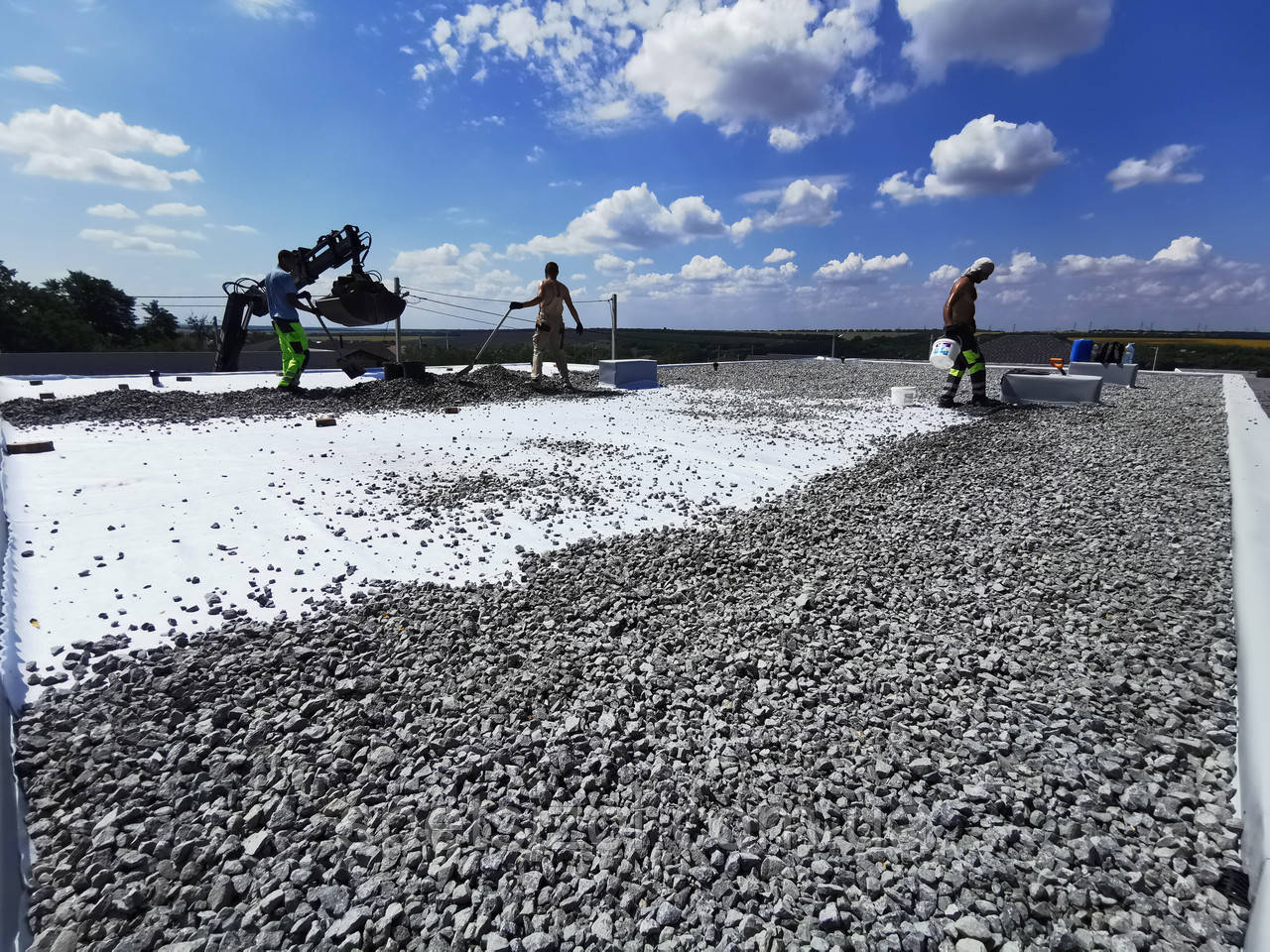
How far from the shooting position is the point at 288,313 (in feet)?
31.1

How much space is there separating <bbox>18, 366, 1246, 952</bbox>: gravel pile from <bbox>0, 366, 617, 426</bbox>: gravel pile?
21.4 feet

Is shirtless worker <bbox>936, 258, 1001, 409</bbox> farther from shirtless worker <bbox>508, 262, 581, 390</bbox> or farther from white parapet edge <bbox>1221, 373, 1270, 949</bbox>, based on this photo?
shirtless worker <bbox>508, 262, 581, 390</bbox>

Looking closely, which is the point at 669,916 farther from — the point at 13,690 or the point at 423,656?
the point at 13,690

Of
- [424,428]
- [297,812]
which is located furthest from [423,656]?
[424,428]

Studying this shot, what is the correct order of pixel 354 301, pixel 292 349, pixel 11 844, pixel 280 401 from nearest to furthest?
pixel 11 844, pixel 280 401, pixel 292 349, pixel 354 301

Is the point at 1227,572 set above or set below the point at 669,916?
above

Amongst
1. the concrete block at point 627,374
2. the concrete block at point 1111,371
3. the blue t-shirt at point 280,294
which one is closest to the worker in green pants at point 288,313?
the blue t-shirt at point 280,294

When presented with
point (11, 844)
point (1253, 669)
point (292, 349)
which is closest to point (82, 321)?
point (292, 349)

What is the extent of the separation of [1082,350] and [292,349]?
16.6 meters

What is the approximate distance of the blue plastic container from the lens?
44.9ft

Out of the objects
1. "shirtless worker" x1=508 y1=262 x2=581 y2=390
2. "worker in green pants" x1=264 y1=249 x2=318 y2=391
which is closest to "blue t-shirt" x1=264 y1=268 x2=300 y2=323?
"worker in green pants" x1=264 y1=249 x2=318 y2=391

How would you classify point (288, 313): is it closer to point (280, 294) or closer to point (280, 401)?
point (280, 294)

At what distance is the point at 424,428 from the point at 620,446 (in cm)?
264

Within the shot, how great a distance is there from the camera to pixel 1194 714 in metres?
2.17
